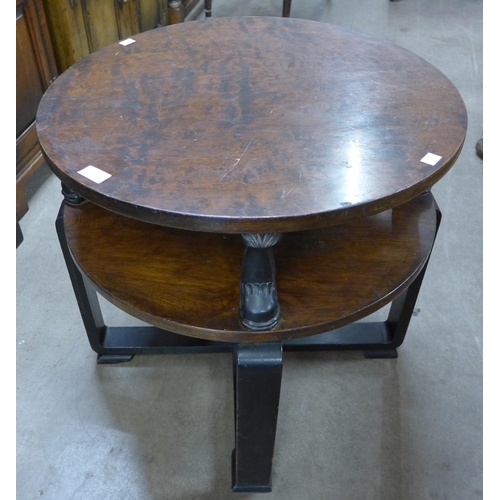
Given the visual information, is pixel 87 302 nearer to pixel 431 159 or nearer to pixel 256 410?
pixel 256 410

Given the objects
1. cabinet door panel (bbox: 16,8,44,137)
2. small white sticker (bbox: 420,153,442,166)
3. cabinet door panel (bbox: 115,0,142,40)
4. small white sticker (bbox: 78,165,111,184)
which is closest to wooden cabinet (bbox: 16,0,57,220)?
cabinet door panel (bbox: 16,8,44,137)

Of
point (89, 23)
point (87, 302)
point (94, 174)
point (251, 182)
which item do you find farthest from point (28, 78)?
point (251, 182)

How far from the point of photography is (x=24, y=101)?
1700mm

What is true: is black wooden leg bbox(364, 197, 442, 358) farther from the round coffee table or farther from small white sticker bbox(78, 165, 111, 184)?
small white sticker bbox(78, 165, 111, 184)

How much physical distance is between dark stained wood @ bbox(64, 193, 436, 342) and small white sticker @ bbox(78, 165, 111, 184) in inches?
8.4

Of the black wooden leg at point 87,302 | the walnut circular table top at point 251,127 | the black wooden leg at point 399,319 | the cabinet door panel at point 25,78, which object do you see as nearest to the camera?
the walnut circular table top at point 251,127

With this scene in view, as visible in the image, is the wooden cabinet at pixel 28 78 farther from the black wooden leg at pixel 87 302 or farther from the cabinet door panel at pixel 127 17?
the black wooden leg at pixel 87 302

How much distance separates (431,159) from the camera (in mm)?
880

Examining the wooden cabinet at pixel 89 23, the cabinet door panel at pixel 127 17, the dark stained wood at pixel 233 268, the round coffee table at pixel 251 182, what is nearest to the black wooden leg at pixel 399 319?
the round coffee table at pixel 251 182

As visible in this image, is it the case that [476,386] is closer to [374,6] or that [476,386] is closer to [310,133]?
[310,133]

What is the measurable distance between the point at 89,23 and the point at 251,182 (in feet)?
4.67

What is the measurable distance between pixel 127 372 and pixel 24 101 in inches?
36.6

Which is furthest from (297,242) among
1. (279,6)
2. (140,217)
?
(279,6)

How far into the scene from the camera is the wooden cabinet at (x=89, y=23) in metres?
1.80
